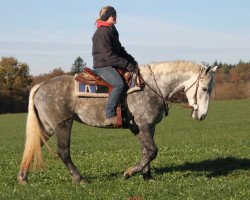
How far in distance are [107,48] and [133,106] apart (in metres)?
1.44

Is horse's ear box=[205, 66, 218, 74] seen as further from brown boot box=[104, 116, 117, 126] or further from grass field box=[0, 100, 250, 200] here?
grass field box=[0, 100, 250, 200]

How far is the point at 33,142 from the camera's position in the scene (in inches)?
435

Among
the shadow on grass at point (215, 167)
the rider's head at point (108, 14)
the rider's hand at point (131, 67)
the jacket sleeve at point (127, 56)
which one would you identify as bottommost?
the shadow on grass at point (215, 167)

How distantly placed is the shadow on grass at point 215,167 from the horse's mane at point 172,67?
2.71m

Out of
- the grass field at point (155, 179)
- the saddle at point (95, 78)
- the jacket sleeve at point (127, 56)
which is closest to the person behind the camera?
the grass field at point (155, 179)

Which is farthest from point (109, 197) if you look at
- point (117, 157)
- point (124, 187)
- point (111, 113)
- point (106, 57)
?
point (117, 157)

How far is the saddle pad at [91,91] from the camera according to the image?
1067 centimetres

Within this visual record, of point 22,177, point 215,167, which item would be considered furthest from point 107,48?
point 215,167

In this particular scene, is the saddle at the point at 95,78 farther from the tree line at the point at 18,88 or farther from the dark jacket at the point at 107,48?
the tree line at the point at 18,88

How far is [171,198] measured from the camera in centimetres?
816

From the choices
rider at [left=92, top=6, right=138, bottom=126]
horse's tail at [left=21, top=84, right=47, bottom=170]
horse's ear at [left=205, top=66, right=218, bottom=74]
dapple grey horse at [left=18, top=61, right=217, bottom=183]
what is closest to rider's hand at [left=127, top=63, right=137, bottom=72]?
rider at [left=92, top=6, right=138, bottom=126]

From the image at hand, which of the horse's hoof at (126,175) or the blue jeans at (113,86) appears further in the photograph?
the horse's hoof at (126,175)

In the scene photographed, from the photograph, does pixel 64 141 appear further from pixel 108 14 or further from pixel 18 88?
pixel 18 88

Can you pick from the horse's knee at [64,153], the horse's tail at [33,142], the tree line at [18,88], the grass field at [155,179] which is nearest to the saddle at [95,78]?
the horse's tail at [33,142]
